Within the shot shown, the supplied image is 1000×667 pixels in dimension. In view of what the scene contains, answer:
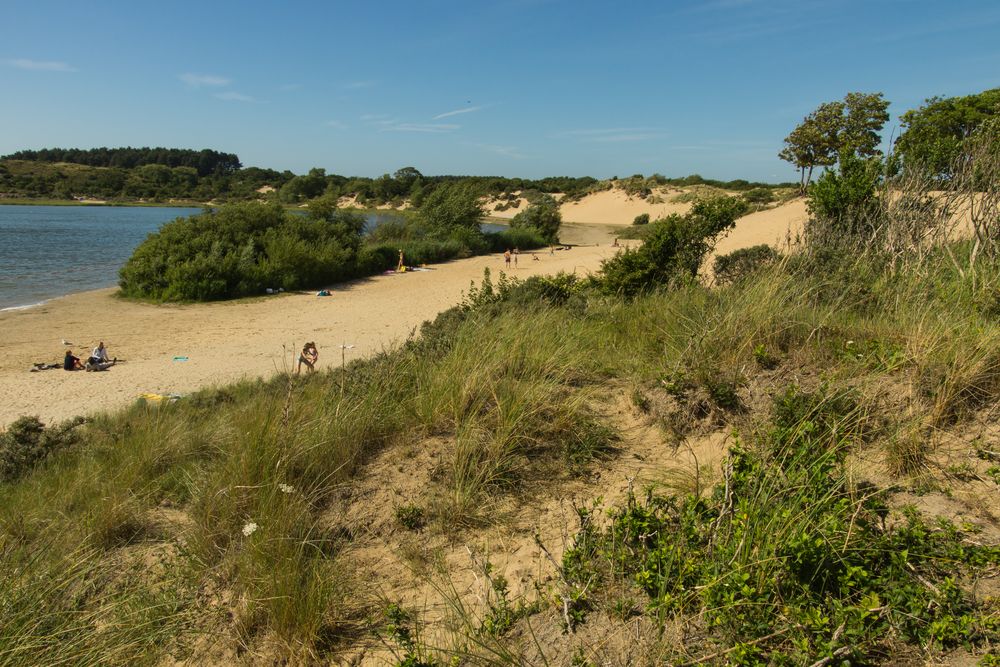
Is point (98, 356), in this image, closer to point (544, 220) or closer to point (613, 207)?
point (544, 220)

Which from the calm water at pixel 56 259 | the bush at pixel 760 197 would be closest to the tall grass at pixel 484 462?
the calm water at pixel 56 259

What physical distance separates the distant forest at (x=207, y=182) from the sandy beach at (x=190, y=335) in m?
45.1

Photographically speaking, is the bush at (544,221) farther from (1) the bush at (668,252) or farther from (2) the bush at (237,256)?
(1) the bush at (668,252)

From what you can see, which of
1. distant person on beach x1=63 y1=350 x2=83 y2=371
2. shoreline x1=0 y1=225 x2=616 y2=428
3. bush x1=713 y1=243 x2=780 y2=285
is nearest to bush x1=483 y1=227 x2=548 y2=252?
shoreline x1=0 y1=225 x2=616 y2=428

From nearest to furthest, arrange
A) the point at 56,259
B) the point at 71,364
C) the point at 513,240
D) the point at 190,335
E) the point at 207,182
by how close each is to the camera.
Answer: the point at 71,364
the point at 190,335
the point at 56,259
the point at 513,240
the point at 207,182

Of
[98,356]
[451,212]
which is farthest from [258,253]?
[451,212]

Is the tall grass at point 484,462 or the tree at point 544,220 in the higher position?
the tree at point 544,220

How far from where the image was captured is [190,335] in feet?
51.7

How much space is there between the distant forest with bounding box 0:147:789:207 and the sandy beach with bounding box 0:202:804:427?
148 feet

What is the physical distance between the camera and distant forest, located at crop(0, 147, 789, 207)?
79125 millimetres

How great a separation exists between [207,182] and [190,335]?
112 m

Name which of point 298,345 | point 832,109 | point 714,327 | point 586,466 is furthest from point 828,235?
point 832,109

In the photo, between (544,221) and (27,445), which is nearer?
(27,445)

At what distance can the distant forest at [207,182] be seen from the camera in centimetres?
7912
